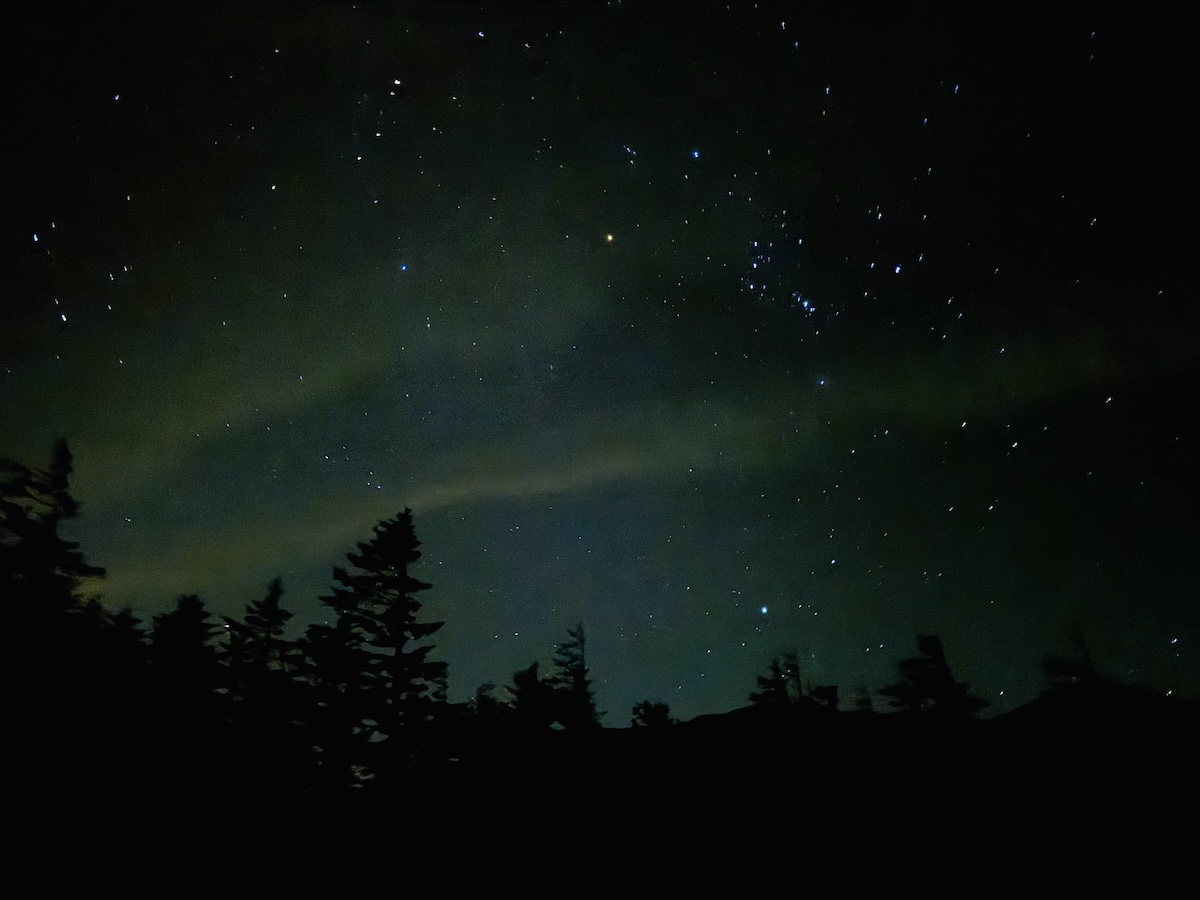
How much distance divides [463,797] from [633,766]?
11.4ft

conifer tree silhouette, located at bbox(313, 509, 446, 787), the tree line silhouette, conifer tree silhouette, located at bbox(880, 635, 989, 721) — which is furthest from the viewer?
conifer tree silhouette, located at bbox(880, 635, 989, 721)

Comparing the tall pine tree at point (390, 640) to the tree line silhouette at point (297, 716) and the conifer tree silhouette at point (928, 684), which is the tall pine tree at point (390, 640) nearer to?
the tree line silhouette at point (297, 716)

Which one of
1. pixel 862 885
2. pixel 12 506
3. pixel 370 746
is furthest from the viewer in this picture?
pixel 370 746

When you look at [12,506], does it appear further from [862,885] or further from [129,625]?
[862,885]

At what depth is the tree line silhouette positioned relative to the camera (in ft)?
47.5

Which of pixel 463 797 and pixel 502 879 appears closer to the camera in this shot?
pixel 502 879

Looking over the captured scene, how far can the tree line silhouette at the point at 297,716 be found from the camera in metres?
14.5

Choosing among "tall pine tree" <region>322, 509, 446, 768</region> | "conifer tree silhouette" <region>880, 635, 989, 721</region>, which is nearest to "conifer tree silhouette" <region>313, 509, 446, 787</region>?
"tall pine tree" <region>322, 509, 446, 768</region>

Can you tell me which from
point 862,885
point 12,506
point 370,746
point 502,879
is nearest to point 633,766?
point 502,879

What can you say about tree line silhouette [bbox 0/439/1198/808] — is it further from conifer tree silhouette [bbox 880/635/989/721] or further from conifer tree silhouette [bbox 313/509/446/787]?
conifer tree silhouette [bbox 880/635/989/721]

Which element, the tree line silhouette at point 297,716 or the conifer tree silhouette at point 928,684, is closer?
the tree line silhouette at point 297,716

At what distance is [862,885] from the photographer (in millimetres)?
9250

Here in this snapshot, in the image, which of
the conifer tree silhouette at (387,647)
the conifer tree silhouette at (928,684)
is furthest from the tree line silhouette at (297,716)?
the conifer tree silhouette at (928,684)

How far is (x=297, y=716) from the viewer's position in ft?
79.0
